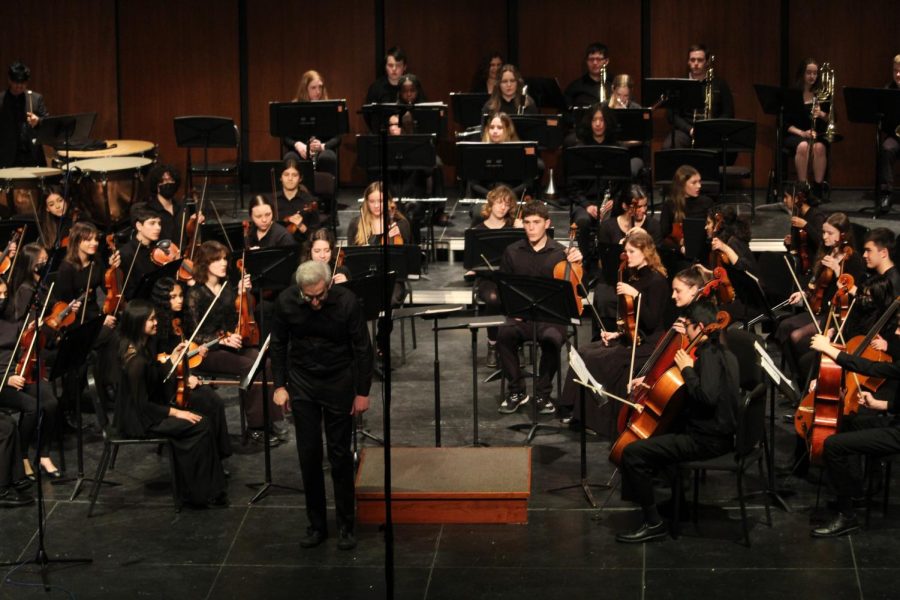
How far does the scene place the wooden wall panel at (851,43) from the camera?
13.3m

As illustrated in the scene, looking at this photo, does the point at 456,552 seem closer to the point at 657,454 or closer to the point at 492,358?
the point at 657,454

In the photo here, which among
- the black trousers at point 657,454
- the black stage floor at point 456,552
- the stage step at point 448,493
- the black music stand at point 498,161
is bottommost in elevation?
the black stage floor at point 456,552

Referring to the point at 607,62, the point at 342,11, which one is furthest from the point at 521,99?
the point at 342,11

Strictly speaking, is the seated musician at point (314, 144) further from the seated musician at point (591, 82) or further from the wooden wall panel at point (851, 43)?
the wooden wall panel at point (851, 43)

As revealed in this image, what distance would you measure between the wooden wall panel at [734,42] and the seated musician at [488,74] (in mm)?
1691

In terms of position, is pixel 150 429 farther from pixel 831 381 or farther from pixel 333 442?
pixel 831 381

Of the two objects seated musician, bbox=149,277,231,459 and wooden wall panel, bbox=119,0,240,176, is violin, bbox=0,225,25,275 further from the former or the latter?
wooden wall panel, bbox=119,0,240,176

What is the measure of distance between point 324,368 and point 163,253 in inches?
122

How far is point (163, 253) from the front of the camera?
Answer: 957cm

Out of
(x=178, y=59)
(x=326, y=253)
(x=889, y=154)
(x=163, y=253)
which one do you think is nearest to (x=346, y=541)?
(x=326, y=253)

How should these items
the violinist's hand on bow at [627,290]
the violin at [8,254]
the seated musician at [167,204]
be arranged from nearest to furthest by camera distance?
1. the violinist's hand on bow at [627,290]
2. the violin at [8,254]
3. the seated musician at [167,204]

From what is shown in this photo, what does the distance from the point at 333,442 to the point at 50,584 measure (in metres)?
1.46

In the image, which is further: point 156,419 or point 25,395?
point 25,395

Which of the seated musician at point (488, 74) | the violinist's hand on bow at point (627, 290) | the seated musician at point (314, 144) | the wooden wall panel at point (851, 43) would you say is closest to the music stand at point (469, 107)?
the seated musician at point (488, 74)
